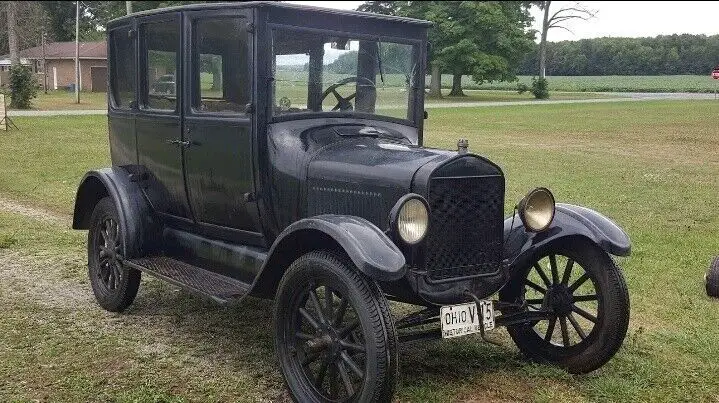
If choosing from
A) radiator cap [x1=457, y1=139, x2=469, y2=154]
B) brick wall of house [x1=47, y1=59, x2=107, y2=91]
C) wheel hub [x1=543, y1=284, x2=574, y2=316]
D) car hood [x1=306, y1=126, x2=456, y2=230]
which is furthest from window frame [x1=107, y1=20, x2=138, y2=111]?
brick wall of house [x1=47, y1=59, x2=107, y2=91]

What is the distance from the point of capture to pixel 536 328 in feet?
16.7

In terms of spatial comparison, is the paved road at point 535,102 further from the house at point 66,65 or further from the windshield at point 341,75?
the house at point 66,65

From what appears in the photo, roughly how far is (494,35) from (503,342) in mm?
46420

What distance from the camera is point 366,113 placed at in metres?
4.86

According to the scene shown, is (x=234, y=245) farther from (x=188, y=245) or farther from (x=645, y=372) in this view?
(x=645, y=372)

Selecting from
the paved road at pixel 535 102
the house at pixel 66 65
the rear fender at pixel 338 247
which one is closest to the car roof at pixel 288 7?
the rear fender at pixel 338 247

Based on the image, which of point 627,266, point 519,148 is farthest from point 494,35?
point 627,266

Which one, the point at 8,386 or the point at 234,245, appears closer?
the point at 8,386

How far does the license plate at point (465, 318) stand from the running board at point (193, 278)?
1194mm

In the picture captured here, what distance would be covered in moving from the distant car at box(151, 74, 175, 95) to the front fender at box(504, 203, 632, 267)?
2.34 m

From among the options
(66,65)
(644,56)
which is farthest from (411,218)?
(66,65)

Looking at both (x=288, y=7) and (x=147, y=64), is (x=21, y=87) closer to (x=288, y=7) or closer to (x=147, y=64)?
(x=147, y=64)

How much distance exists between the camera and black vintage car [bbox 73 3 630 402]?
3775 millimetres

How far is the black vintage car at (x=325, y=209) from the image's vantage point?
3.78 meters
